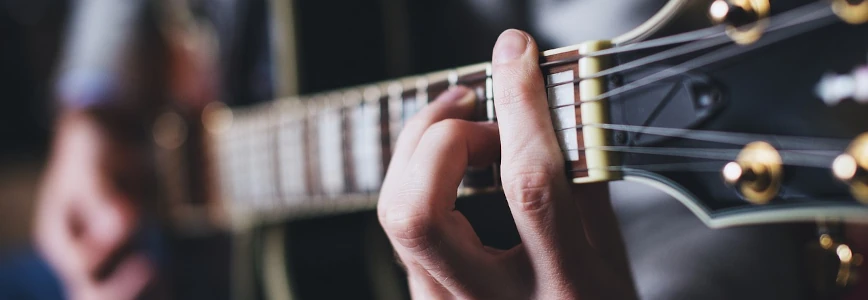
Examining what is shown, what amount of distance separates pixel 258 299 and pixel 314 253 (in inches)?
5.1

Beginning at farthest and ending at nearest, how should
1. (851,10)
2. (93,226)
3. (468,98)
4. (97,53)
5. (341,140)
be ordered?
(97,53), (93,226), (341,140), (468,98), (851,10)

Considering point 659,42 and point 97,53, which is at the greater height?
point 97,53

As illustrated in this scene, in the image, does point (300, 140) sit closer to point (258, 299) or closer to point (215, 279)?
point (258, 299)

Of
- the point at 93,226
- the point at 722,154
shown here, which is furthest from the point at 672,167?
the point at 93,226

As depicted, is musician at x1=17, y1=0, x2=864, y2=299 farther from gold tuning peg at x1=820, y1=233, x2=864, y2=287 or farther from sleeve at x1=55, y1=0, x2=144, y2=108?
sleeve at x1=55, y1=0, x2=144, y2=108

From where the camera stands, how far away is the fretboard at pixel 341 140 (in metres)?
0.25

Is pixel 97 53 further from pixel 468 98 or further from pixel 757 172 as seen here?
pixel 757 172

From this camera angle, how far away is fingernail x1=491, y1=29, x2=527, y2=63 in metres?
0.26

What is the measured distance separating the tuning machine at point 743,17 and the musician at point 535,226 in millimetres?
43

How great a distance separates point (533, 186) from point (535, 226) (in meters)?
0.02

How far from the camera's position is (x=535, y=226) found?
252 millimetres

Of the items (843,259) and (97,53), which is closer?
(843,259)

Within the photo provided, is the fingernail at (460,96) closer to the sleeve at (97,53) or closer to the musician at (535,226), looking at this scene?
the musician at (535,226)

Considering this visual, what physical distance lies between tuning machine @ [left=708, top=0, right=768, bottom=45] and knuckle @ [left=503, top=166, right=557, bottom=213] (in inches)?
3.3
